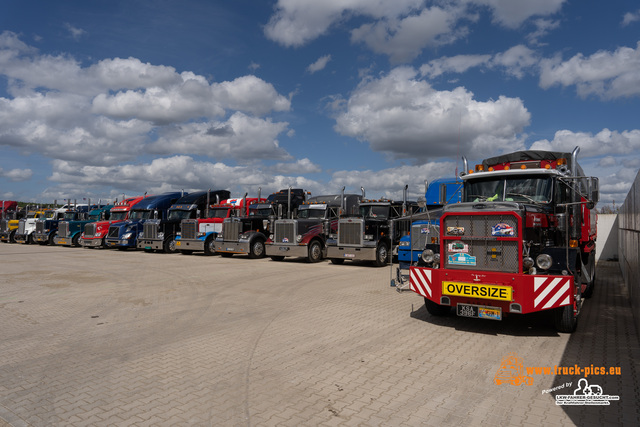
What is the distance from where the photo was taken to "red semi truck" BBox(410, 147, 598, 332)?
19.6ft

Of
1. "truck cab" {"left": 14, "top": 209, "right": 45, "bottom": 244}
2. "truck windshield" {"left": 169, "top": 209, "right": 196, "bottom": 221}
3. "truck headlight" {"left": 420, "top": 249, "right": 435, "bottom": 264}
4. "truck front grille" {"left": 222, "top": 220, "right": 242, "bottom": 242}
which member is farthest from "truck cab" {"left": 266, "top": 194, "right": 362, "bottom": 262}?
"truck cab" {"left": 14, "top": 209, "right": 45, "bottom": 244}

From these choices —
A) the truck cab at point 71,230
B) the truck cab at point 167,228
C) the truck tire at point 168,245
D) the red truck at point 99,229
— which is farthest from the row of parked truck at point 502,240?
the truck cab at point 71,230

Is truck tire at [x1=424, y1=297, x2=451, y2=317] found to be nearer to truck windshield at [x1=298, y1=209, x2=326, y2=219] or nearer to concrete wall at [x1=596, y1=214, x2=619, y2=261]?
truck windshield at [x1=298, y1=209, x2=326, y2=219]

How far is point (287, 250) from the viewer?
17.8 meters

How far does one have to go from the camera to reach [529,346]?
580 cm

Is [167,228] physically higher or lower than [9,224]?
lower

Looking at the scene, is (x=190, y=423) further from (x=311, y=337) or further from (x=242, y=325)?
(x=242, y=325)

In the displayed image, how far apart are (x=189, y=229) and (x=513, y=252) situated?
17.8 meters

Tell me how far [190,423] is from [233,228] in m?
16.1

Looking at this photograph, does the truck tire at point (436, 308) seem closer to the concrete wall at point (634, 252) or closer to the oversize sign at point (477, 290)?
the oversize sign at point (477, 290)

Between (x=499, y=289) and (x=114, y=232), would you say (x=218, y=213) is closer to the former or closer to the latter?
(x=114, y=232)

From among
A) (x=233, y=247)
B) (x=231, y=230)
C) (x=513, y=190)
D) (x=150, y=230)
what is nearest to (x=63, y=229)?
(x=150, y=230)

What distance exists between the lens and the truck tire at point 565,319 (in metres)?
6.19

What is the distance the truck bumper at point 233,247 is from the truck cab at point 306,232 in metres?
1.06
